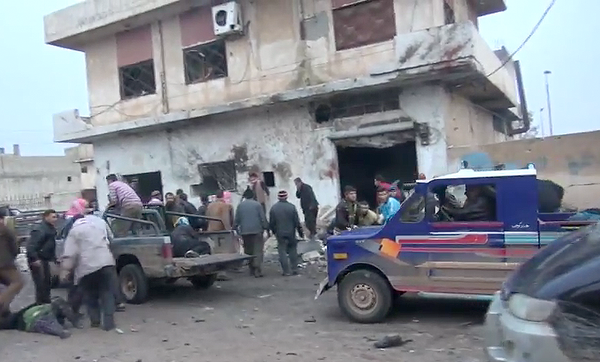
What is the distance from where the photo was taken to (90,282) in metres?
8.08

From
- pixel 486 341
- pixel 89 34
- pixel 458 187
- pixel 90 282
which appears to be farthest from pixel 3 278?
pixel 89 34

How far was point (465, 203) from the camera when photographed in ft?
24.7

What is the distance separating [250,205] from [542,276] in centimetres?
840

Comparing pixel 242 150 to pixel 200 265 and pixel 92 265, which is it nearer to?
pixel 200 265

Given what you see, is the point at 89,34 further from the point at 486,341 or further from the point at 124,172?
the point at 486,341

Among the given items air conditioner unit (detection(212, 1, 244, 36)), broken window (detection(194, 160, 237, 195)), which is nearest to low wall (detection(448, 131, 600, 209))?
broken window (detection(194, 160, 237, 195))

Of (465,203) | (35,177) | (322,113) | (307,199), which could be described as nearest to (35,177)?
(35,177)

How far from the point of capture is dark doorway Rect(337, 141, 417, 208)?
17297mm

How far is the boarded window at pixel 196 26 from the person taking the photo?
56.7ft

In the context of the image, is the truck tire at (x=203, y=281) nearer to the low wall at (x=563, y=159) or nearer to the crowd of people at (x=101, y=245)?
the crowd of people at (x=101, y=245)

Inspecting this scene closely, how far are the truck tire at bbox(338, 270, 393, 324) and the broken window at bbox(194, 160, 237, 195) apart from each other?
9.81m

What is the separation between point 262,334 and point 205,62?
1151 centimetres

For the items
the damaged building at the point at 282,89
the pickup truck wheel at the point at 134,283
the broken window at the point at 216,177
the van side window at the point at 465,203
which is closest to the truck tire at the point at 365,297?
the van side window at the point at 465,203

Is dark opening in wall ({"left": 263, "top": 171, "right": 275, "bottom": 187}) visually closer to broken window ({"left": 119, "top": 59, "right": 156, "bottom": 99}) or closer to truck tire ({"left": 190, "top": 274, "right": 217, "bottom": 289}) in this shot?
broken window ({"left": 119, "top": 59, "right": 156, "bottom": 99})
